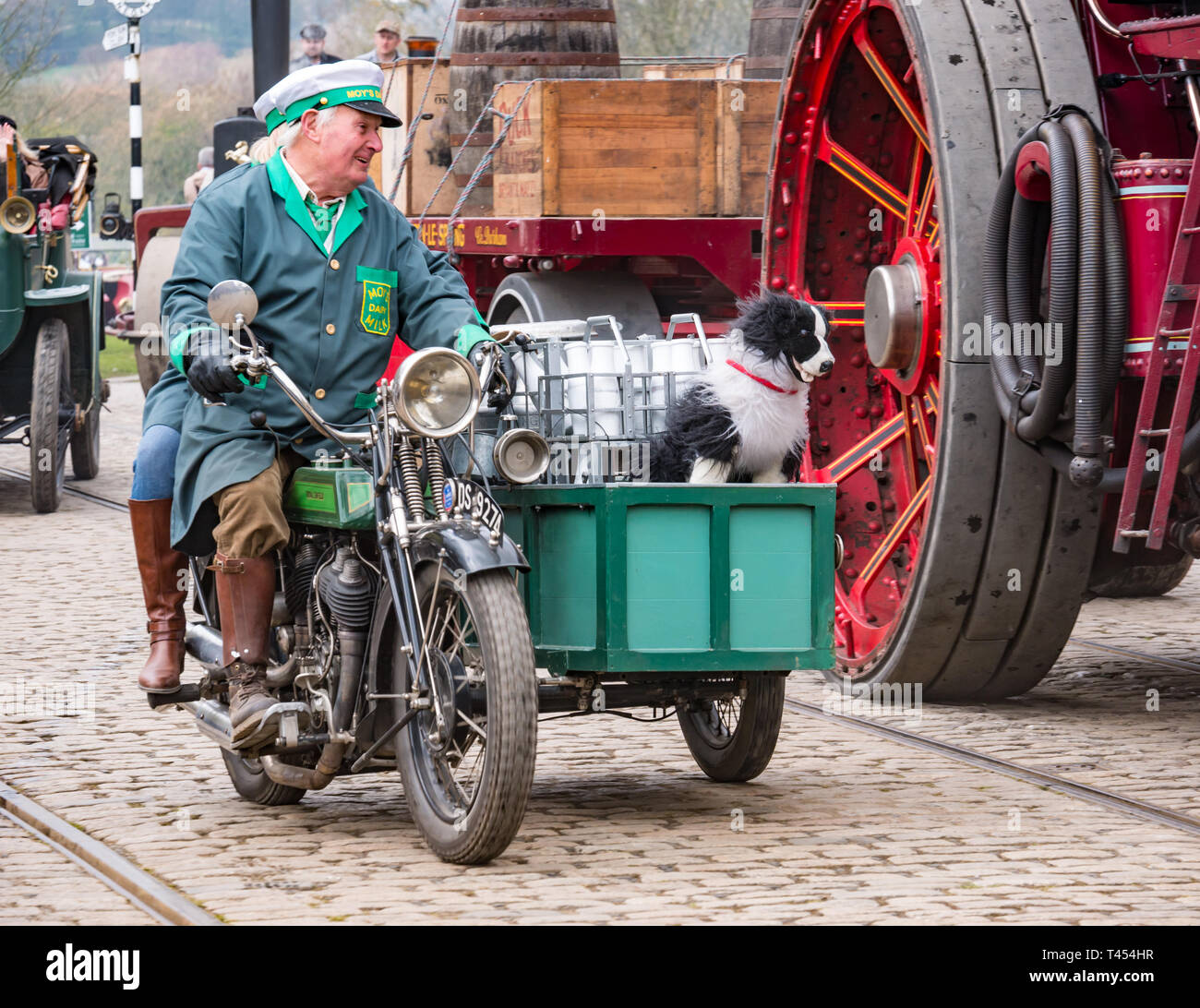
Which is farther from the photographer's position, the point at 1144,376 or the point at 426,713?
the point at 1144,376

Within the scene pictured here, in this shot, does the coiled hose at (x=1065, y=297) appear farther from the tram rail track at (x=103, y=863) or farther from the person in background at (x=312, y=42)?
the person in background at (x=312, y=42)

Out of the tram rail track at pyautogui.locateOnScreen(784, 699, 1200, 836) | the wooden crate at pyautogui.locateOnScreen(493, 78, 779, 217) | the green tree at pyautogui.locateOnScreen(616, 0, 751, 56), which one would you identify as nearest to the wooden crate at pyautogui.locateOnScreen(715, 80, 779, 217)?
the wooden crate at pyautogui.locateOnScreen(493, 78, 779, 217)

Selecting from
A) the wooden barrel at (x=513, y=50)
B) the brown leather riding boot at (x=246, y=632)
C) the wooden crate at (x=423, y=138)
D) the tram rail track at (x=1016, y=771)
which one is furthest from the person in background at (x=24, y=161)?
the brown leather riding boot at (x=246, y=632)

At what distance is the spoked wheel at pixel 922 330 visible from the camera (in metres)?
6.41

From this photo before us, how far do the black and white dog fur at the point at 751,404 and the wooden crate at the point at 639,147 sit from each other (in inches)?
170

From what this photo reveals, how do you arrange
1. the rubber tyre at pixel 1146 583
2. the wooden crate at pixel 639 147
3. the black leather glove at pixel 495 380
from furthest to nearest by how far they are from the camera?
the wooden crate at pixel 639 147, the rubber tyre at pixel 1146 583, the black leather glove at pixel 495 380

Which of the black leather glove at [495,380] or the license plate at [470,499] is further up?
the black leather glove at [495,380]

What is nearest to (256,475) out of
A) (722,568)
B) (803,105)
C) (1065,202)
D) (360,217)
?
(360,217)

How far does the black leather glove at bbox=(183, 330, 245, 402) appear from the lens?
4.68 m

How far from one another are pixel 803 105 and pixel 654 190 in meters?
2.07

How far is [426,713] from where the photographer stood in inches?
190

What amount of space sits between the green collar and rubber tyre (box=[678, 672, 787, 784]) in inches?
57.8

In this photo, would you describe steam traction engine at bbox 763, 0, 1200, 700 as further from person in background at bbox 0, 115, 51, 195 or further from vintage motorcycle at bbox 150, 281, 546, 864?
person in background at bbox 0, 115, 51, 195
